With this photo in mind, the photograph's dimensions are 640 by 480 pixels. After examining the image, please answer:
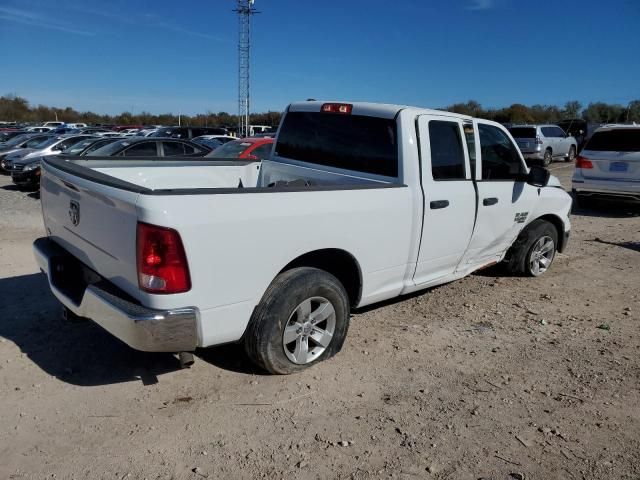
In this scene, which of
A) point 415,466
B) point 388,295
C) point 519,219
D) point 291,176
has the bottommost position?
point 415,466

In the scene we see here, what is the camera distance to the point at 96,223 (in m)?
3.19

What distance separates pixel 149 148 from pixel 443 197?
32.5 ft

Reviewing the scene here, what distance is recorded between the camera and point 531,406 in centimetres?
340

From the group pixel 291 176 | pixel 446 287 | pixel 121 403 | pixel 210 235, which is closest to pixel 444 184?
pixel 291 176

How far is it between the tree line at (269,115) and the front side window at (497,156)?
154 feet

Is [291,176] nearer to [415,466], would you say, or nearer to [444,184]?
[444,184]

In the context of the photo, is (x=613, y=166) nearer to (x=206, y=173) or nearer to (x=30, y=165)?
(x=206, y=173)

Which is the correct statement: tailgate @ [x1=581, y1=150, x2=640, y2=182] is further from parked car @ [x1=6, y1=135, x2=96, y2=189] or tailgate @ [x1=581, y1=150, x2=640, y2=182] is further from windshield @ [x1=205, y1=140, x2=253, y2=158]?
parked car @ [x1=6, y1=135, x2=96, y2=189]

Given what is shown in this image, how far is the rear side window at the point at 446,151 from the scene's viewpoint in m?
4.32

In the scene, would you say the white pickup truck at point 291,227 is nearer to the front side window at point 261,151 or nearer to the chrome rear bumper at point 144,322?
the chrome rear bumper at point 144,322

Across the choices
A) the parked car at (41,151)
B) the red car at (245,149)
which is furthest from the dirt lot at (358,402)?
the parked car at (41,151)

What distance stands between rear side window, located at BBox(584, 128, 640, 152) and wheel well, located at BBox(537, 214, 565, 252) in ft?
17.0

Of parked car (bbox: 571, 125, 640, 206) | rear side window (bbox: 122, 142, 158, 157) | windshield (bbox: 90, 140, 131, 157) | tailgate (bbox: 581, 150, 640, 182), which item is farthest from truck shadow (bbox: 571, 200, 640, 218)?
windshield (bbox: 90, 140, 131, 157)

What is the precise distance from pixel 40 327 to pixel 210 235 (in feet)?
8.06
